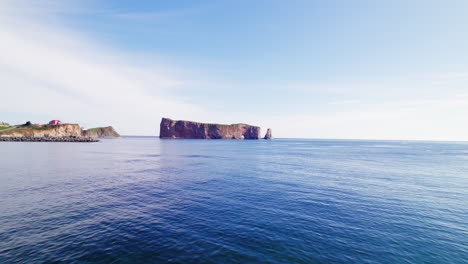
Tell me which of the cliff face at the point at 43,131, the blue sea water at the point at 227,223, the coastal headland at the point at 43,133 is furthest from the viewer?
the cliff face at the point at 43,131

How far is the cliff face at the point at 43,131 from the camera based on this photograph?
493 feet

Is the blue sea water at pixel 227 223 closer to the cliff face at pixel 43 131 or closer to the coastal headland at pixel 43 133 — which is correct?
the coastal headland at pixel 43 133

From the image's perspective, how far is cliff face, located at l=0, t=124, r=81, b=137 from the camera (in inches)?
5915

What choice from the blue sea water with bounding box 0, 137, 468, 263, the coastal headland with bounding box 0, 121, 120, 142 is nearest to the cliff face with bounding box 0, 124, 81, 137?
the coastal headland with bounding box 0, 121, 120, 142

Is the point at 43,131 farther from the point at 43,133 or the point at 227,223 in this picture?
the point at 227,223

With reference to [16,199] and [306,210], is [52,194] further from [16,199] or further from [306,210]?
[306,210]

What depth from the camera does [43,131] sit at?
164 m

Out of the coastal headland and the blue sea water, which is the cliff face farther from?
the blue sea water

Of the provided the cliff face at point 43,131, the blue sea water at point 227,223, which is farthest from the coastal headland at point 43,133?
the blue sea water at point 227,223

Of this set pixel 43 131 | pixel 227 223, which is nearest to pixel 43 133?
pixel 43 131

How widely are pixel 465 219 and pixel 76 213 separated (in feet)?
116

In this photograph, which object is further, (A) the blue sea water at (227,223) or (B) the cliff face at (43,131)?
(B) the cliff face at (43,131)

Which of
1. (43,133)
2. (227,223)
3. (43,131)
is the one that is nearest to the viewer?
(227,223)

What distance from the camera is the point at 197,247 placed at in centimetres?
1330
